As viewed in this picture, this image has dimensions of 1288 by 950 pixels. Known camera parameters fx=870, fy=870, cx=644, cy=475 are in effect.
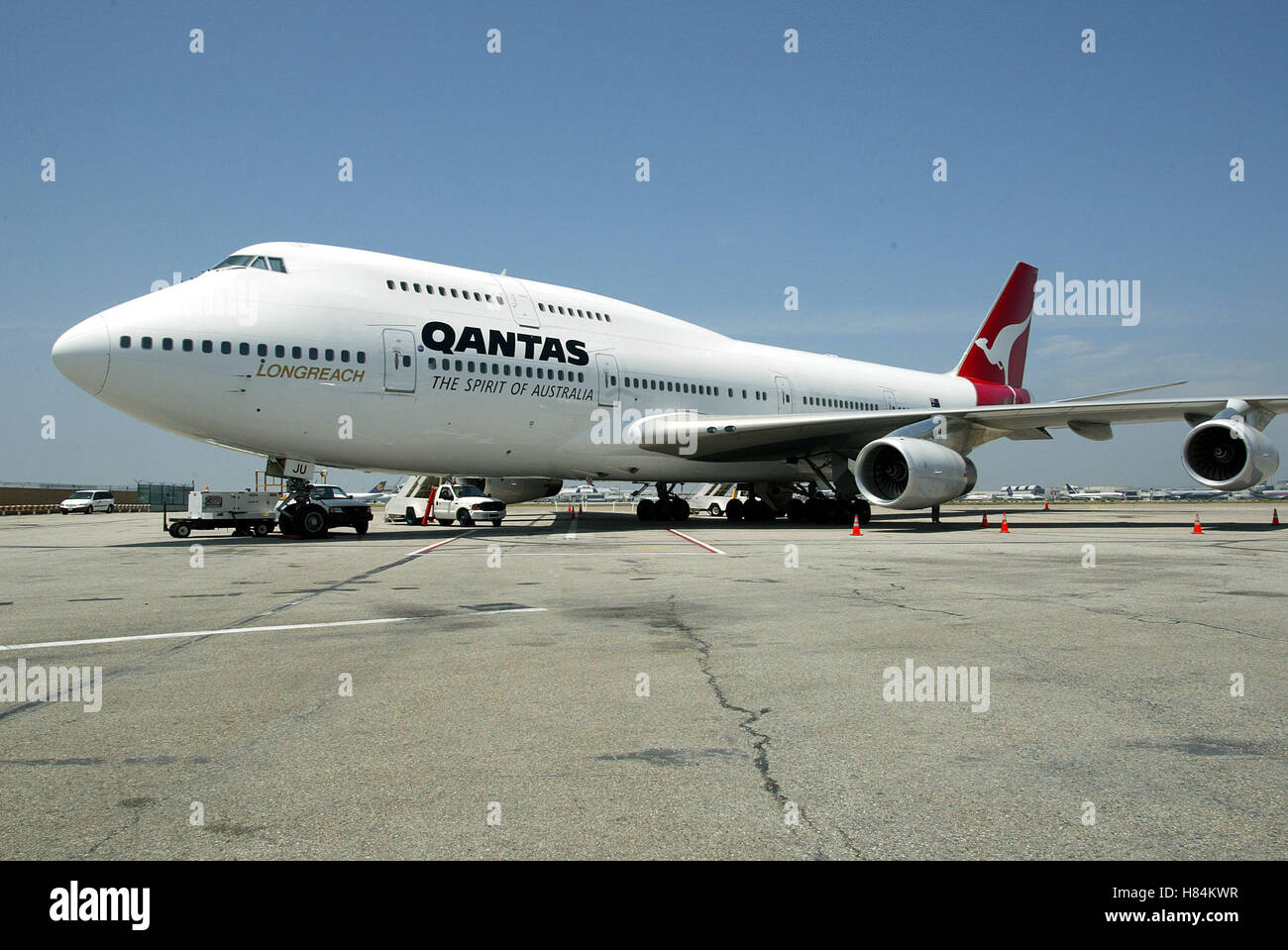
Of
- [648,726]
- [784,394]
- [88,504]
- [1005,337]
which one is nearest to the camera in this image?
[648,726]

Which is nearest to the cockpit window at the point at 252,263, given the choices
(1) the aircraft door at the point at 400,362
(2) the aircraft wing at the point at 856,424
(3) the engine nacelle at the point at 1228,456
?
(1) the aircraft door at the point at 400,362

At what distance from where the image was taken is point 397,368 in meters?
17.3

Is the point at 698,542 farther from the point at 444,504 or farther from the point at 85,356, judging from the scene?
the point at 444,504

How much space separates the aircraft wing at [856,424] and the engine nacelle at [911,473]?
1118 millimetres

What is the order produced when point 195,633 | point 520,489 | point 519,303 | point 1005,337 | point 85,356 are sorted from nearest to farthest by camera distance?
point 195,633 → point 85,356 → point 519,303 → point 520,489 → point 1005,337

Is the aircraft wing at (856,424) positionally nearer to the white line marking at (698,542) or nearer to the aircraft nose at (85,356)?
the white line marking at (698,542)

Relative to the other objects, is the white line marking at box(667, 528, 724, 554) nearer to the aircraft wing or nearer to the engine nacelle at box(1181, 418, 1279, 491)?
the aircraft wing

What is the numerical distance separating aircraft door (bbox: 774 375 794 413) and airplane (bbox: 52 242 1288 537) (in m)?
0.05

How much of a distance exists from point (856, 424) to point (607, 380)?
6202 mm

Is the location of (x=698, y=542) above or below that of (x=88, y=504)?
above

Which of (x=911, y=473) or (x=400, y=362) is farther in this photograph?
(x=911, y=473)

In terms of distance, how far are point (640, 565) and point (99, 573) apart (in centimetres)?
719

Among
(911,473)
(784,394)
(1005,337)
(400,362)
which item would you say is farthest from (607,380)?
(1005,337)
